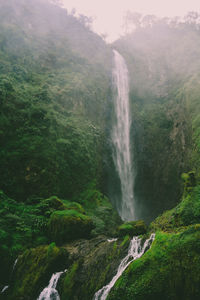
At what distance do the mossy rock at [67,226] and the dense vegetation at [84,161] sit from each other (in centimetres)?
3

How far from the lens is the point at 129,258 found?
5176mm

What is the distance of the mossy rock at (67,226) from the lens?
673 centimetres

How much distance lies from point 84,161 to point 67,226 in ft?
17.1

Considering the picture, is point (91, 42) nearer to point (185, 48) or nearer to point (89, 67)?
point (89, 67)

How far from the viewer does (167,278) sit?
12.8 feet

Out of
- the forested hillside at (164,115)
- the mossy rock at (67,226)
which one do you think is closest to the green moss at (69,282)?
the mossy rock at (67,226)

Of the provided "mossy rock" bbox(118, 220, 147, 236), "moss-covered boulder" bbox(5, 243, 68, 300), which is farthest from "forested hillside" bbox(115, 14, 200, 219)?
"moss-covered boulder" bbox(5, 243, 68, 300)

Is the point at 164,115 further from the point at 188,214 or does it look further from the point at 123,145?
the point at 188,214

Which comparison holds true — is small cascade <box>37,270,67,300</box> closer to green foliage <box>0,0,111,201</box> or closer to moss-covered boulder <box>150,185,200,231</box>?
moss-covered boulder <box>150,185,200,231</box>

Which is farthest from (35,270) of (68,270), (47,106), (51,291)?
(47,106)

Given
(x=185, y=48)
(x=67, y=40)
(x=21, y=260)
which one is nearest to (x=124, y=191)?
(x=21, y=260)

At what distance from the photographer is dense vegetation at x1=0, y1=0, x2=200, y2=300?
4.82m

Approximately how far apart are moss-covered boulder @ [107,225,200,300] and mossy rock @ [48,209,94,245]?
298 centimetres

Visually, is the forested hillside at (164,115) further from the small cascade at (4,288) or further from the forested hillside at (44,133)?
the small cascade at (4,288)
